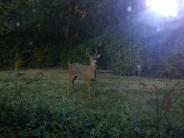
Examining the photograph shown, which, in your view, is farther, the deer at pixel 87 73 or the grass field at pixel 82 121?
the deer at pixel 87 73

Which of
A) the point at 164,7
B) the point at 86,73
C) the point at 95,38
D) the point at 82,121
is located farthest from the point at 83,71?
the point at 82,121

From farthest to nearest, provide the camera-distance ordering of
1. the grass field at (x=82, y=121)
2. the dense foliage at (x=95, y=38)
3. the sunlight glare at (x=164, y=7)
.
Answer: the sunlight glare at (x=164, y=7) → the dense foliage at (x=95, y=38) → the grass field at (x=82, y=121)

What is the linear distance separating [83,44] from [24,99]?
12.9 metres

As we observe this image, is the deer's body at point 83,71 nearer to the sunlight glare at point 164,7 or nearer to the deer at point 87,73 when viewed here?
the deer at point 87,73

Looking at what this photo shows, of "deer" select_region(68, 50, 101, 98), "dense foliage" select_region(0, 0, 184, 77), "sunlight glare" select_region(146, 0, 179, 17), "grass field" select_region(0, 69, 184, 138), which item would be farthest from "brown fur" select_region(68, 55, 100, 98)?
"grass field" select_region(0, 69, 184, 138)

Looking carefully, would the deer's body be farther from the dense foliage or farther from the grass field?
the grass field

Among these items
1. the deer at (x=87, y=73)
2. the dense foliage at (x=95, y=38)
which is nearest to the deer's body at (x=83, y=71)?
the deer at (x=87, y=73)

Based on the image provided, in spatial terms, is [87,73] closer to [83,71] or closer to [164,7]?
[83,71]

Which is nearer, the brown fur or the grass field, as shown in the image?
the grass field

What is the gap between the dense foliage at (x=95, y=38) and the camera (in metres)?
15.8

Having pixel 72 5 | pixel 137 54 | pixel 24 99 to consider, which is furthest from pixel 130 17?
pixel 24 99

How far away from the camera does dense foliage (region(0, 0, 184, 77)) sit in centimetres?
1584

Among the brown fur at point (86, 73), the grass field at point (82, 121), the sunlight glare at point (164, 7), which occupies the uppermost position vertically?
the sunlight glare at point (164, 7)

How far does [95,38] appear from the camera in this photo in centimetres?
1852
